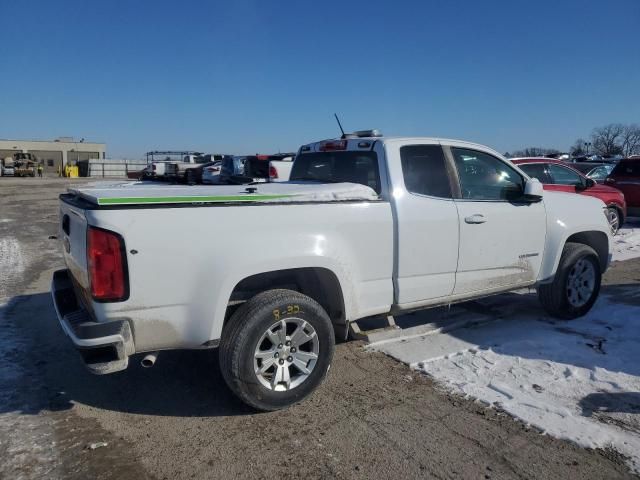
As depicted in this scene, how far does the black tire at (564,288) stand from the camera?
5371mm

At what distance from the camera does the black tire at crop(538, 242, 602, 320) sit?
211 inches

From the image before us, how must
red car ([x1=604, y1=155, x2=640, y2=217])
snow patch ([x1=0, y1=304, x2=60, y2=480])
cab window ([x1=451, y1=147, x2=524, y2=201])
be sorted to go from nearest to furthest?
snow patch ([x1=0, y1=304, x2=60, y2=480]) < cab window ([x1=451, y1=147, x2=524, y2=201]) < red car ([x1=604, y1=155, x2=640, y2=217])

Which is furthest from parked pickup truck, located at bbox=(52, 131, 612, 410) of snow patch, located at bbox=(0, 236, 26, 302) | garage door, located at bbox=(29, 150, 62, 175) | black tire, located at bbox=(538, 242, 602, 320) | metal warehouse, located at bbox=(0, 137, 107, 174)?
garage door, located at bbox=(29, 150, 62, 175)

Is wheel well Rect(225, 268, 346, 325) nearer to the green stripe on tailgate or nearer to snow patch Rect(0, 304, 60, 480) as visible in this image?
the green stripe on tailgate

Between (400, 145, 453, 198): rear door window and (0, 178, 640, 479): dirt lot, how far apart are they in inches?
60.0

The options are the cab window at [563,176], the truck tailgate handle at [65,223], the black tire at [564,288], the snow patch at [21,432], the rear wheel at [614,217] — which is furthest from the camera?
the rear wheel at [614,217]

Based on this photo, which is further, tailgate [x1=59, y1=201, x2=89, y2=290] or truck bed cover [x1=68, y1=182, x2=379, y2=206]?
tailgate [x1=59, y1=201, x2=89, y2=290]

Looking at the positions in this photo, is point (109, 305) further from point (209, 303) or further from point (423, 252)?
point (423, 252)

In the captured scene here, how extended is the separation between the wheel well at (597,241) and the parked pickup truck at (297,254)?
0.73m

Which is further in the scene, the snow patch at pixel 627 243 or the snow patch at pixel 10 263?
the snow patch at pixel 627 243

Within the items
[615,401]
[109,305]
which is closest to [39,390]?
[109,305]

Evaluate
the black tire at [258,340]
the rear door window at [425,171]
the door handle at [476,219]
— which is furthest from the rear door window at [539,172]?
the black tire at [258,340]

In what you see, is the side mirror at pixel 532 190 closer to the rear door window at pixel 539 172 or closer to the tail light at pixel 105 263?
the tail light at pixel 105 263

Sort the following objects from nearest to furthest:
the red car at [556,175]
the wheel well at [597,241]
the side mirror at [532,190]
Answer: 1. the side mirror at [532,190]
2. the wheel well at [597,241]
3. the red car at [556,175]
